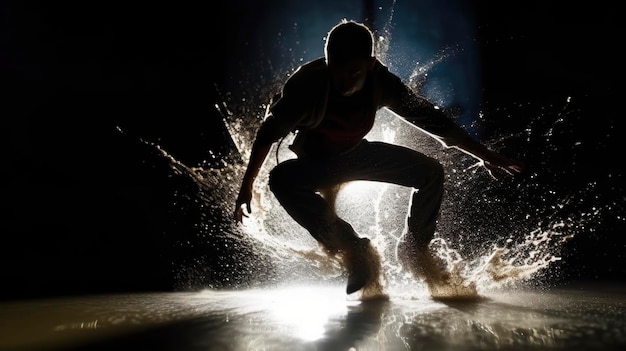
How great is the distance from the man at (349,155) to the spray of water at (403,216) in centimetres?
19

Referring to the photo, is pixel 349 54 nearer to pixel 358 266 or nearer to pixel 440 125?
pixel 440 125

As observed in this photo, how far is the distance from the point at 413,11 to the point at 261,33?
1.39 meters

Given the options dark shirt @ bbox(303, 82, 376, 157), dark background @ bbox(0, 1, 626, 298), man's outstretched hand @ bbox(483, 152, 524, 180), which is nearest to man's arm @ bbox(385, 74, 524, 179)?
man's outstretched hand @ bbox(483, 152, 524, 180)

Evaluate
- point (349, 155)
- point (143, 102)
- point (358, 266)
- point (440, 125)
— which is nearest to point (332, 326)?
point (358, 266)

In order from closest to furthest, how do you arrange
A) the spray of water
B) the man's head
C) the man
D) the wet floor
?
the wet floor < the man's head < the man < the spray of water

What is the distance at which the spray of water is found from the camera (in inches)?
92.2

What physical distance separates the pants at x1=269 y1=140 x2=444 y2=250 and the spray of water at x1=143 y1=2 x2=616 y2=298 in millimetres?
198

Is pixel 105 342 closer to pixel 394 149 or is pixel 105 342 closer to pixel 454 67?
pixel 394 149

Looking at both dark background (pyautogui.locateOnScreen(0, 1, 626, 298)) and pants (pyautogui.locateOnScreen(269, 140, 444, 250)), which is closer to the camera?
pants (pyautogui.locateOnScreen(269, 140, 444, 250))

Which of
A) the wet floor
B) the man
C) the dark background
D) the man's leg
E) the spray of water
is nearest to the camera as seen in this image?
the wet floor

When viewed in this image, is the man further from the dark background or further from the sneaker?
the dark background

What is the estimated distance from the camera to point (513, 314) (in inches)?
53.9

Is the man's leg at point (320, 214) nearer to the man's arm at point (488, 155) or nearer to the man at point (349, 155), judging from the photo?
the man at point (349, 155)

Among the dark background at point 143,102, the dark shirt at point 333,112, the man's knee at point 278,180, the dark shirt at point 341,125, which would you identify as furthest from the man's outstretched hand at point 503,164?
the dark background at point 143,102
